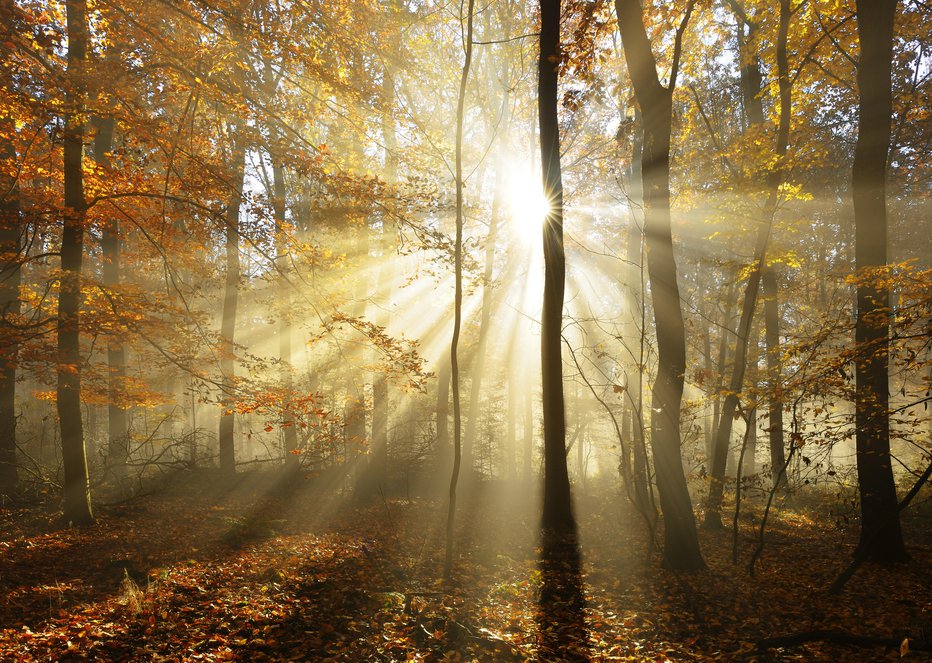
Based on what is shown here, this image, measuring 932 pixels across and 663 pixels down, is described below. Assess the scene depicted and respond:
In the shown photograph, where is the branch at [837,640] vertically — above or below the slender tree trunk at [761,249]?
below

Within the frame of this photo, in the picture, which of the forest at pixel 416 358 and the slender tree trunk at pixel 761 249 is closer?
the forest at pixel 416 358

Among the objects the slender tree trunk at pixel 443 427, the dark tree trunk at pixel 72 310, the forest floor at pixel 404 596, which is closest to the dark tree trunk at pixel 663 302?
the forest floor at pixel 404 596

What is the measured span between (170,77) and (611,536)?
12.9 meters

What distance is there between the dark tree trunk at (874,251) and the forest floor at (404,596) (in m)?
0.84

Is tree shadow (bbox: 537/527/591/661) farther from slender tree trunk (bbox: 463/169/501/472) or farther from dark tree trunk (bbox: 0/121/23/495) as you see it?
dark tree trunk (bbox: 0/121/23/495)

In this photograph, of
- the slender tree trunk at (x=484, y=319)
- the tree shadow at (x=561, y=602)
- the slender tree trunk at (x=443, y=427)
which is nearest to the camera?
the tree shadow at (x=561, y=602)

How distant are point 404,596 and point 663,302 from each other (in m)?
5.81

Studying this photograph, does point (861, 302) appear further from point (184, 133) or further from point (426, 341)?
point (426, 341)

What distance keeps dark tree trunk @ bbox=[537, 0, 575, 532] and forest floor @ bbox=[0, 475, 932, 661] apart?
0.84 metres

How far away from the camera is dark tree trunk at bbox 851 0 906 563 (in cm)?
745

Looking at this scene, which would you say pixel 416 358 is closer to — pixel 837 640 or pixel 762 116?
pixel 837 640

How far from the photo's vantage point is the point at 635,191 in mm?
16406

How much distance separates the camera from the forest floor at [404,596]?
4949mm

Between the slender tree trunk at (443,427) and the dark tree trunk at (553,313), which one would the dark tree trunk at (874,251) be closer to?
the dark tree trunk at (553,313)
